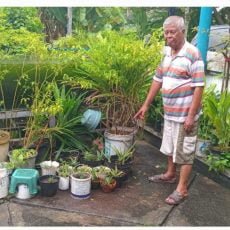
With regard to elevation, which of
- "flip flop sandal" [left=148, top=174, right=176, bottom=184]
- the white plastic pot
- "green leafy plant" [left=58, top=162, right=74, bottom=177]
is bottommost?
"flip flop sandal" [left=148, top=174, right=176, bottom=184]

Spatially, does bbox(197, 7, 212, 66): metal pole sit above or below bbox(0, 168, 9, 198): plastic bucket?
above

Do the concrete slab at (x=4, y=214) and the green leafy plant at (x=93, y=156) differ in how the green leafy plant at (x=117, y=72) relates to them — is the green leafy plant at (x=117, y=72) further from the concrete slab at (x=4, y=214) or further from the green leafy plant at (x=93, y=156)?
the concrete slab at (x=4, y=214)

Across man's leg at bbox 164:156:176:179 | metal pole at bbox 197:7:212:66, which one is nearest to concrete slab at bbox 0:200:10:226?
man's leg at bbox 164:156:176:179

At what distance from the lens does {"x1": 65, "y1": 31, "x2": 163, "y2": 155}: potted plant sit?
13.6 ft

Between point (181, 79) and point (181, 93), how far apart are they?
0.45ft

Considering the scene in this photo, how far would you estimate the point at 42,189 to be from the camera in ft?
11.9

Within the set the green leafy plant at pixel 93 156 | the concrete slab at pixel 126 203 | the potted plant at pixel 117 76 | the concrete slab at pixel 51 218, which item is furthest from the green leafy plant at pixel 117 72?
the concrete slab at pixel 51 218

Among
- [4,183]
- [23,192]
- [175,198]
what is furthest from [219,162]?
[4,183]

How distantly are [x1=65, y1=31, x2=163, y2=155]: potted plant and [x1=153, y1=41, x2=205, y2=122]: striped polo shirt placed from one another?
0.61m

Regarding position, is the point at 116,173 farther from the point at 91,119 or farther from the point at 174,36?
the point at 174,36

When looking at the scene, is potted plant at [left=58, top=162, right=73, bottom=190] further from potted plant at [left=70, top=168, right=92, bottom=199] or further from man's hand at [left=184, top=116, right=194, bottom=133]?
man's hand at [left=184, top=116, right=194, bottom=133]

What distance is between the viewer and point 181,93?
3512mm

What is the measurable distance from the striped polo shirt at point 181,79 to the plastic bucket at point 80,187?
3.58 ft
